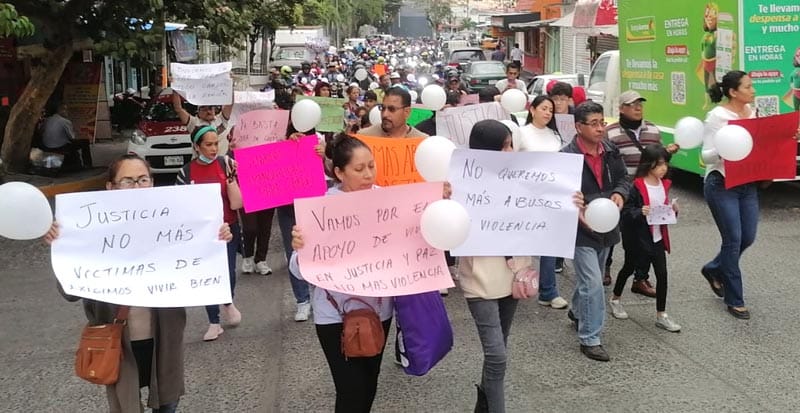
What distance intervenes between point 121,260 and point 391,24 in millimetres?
128527

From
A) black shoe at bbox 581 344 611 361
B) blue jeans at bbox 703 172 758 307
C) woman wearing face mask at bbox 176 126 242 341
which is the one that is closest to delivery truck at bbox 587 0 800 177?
blue jeans at bbox 703 172 758 307

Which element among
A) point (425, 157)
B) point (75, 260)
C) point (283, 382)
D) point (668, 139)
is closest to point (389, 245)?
point (425, 157)

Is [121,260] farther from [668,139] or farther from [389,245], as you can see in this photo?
[668,139]

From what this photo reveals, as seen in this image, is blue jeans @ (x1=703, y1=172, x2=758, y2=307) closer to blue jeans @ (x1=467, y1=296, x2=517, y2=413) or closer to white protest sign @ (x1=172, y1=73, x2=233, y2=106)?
blue jeans @ (x1=467, y1=296, x2=517, y2=413)

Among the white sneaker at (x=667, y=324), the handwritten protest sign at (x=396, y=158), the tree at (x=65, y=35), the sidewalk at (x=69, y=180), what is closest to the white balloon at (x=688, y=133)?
the white sneaker at (x=667, y=324)

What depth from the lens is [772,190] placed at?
35.0 feet

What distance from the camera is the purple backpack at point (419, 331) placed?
344 cm

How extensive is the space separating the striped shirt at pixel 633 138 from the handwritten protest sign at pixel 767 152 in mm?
689

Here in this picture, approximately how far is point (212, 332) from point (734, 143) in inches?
151

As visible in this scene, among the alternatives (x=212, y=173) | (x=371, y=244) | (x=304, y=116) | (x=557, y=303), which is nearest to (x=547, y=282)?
(x=557, y=303)

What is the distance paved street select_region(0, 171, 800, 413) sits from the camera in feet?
14.7

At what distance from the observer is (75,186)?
1198 cm

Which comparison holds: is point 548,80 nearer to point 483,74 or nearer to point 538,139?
point 483,74

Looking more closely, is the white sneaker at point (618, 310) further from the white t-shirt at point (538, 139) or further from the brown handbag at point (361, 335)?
the brown handbag at point (361, 335)
